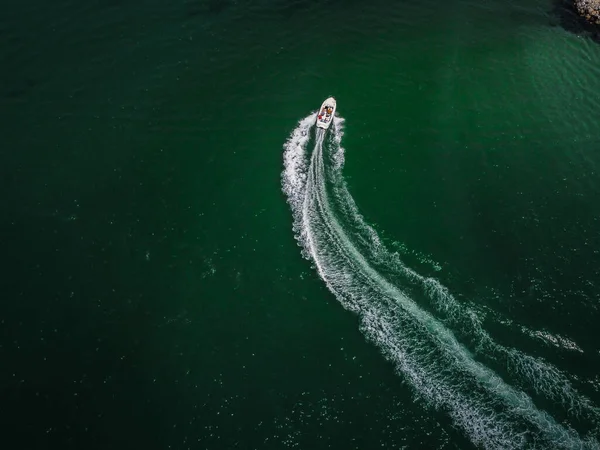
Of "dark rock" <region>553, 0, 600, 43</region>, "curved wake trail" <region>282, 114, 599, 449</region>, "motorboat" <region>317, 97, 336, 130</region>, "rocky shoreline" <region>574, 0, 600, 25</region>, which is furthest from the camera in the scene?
"rocky shoreline" <region>574, 0, 600, 25</region>

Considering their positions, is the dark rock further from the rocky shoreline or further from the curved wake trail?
the curved wake trail

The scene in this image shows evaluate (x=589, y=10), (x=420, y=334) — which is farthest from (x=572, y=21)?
(x=420, y=334)

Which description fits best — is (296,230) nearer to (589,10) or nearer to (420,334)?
(420,334)

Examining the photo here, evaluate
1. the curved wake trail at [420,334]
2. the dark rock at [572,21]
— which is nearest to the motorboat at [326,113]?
the curved wake trail at [420,334]

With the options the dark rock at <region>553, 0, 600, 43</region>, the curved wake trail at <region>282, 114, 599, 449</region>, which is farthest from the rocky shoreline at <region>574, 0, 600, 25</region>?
the curved wake trail at <region>282, 114, 599, 449</region>

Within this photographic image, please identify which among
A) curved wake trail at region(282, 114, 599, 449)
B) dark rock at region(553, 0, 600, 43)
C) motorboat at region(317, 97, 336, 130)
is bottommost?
curved wake trail at region(282, 114, 599, 449)

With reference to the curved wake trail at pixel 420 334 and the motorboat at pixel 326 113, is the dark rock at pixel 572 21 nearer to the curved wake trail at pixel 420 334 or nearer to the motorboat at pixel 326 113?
the motorboat at pixel 326 113
